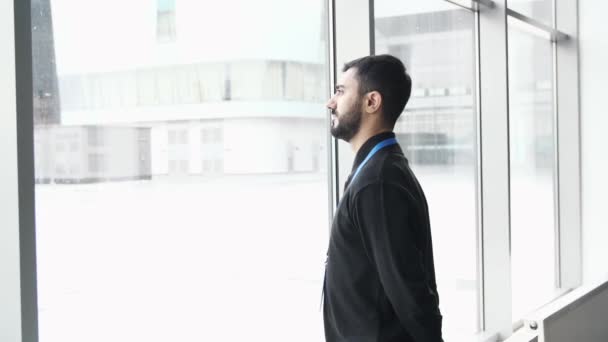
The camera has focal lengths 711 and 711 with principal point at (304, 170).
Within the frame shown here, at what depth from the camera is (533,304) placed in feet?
18.9

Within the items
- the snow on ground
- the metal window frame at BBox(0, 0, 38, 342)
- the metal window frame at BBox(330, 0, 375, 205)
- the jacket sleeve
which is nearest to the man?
the jacket sleeve

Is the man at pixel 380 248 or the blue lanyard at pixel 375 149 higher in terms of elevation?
the blue lanyard at pixel 375 149

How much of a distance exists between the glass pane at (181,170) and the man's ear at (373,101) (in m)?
1.01

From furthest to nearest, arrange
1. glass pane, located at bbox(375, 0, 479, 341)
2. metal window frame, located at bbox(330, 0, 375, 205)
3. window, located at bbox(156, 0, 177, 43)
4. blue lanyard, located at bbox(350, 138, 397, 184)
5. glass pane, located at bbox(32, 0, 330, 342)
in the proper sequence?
glass pane, located at bbox(375, 0, 479, 341)
metal window frame, located at bbox(330, 0, 375, 205)
window, located at bbox(156, 0, 177, 43)
glass pane, located at bbox(32, 0, 330, 342)
blue lanyard, located at bbox(350, 138, 397, 184)

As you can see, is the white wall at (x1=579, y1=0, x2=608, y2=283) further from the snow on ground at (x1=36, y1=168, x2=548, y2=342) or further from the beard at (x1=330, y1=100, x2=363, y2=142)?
the beard at (x1=330, y1=100, x2=363, y2=142)

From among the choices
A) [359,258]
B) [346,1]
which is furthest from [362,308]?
[346,1]

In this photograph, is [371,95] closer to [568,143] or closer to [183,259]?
[183,259]

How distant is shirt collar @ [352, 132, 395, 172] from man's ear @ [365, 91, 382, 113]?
3.0 inches

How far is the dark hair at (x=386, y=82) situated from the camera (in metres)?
1.96

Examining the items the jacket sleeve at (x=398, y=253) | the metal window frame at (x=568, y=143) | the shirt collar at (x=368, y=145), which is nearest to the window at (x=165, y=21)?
the shirt collar at (x=368, y=145)

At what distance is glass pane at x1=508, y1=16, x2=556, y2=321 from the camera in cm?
562

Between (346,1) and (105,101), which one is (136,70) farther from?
(346,1)

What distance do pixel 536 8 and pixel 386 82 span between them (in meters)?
4.38

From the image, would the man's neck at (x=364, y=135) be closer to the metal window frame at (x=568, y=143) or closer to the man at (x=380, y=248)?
the man at (x=380, y=248)
